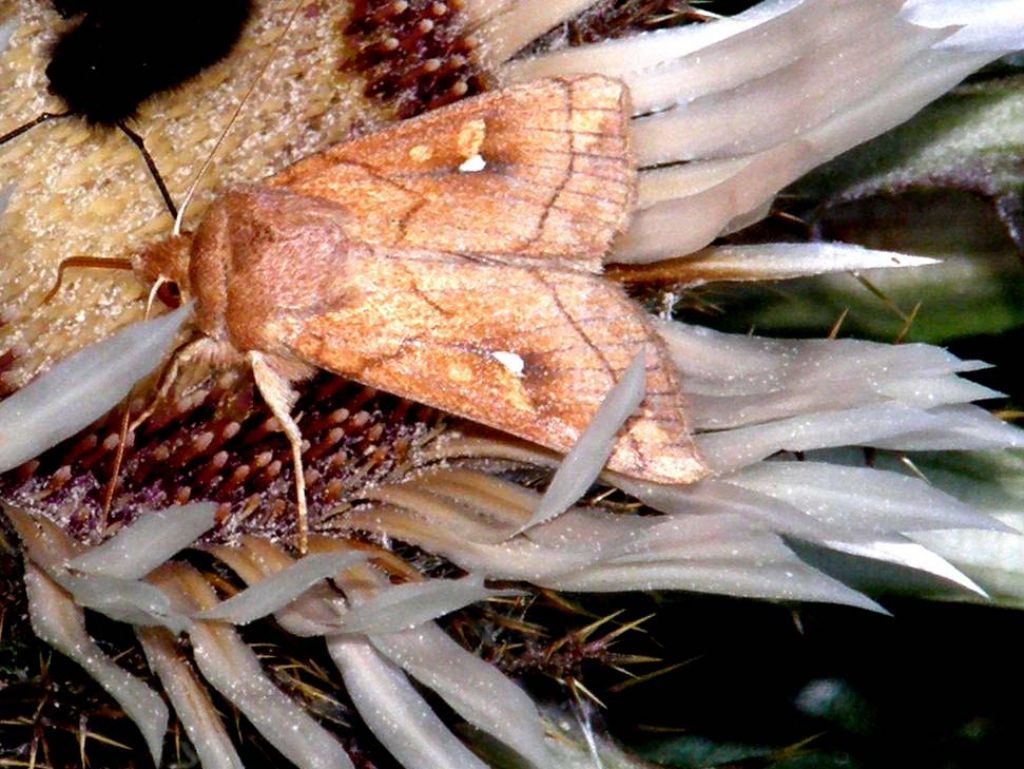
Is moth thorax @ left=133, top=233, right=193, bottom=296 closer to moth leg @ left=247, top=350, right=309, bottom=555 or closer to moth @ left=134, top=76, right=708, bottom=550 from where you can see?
moth @ left=134, top=76, right=708, bottom=550

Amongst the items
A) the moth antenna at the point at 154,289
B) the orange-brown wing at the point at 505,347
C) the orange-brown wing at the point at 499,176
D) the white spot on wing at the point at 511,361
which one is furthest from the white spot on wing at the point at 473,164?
the moth antenna at the point at 154,289

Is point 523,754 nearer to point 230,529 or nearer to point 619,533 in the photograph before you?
point 619,533

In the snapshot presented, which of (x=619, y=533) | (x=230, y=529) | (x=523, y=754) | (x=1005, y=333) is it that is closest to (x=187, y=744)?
(x=230, y=529)

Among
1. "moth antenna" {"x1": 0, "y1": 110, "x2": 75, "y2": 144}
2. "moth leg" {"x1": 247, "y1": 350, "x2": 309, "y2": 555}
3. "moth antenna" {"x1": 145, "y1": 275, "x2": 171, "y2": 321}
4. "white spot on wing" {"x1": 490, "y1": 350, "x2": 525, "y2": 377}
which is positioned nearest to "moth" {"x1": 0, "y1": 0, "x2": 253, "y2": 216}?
"moth antenna" {"x1": 0, "y1": 110, "x2": 75, "y2": 144}

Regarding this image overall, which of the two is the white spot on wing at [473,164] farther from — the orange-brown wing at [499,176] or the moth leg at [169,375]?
the moth leg at [169,375]

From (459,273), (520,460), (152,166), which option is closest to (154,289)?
(152,166)
